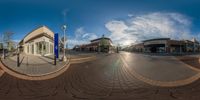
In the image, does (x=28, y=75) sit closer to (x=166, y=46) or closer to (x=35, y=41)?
(x=35, y=41)

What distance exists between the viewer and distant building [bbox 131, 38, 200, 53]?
4198 mm

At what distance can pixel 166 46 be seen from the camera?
431 cm

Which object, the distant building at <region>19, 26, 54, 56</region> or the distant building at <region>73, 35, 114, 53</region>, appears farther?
the distant building at <region>73, 35, 114, 53</region>

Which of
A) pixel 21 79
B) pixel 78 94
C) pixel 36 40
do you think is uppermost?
pixel 36 40

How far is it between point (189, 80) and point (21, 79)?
5211mm

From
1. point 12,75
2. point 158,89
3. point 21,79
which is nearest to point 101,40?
point 158,89

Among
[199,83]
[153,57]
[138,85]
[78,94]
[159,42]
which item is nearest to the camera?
[78,94]

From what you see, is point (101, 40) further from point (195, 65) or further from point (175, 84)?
point (195, 65)

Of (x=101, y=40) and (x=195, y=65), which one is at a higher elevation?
(x=101, y=40)

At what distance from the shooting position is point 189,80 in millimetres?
4027

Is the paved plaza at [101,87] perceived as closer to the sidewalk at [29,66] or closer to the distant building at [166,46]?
the sidewalk at [29,66]

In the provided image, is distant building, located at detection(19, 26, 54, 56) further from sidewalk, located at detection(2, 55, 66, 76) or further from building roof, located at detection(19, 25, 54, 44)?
sidewalk, located at detection(2, 55, 66, 76)

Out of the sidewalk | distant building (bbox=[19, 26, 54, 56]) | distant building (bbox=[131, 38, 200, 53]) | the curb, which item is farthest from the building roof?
distant building (bbox=[131, 38, 200, 53])

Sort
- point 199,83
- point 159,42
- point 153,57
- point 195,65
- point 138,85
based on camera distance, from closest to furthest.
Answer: point 138,85, point 199,83, point 159,42, point 195,65, point 153,57
